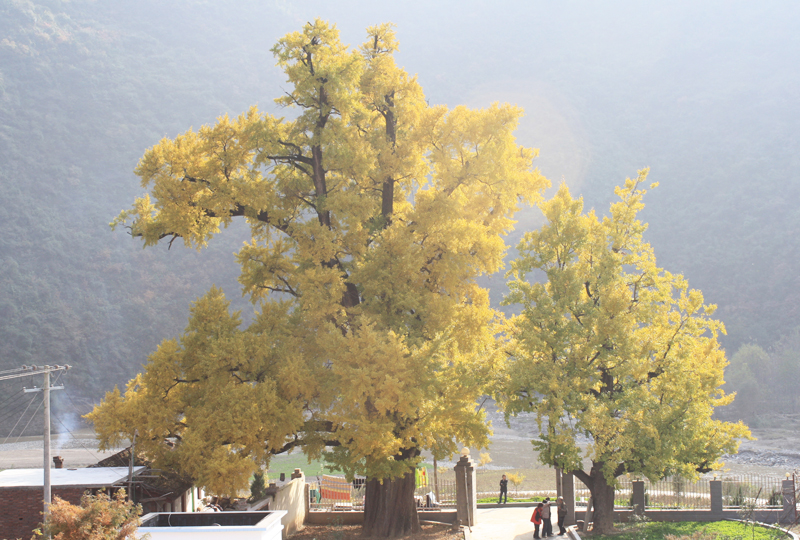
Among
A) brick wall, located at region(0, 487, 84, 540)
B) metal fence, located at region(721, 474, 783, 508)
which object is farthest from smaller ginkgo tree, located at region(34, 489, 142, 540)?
metal fence, located at region(721, 474, 783, 508)

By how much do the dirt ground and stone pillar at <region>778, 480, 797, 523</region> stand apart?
29.2 ft

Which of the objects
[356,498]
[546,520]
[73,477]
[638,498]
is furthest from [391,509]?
[73,477]

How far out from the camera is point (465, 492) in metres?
18.2

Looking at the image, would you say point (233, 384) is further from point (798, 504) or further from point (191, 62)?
point (191, 62)

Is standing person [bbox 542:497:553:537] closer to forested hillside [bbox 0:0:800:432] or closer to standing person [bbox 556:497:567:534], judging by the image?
standing person [bbox 556:497:567:534]

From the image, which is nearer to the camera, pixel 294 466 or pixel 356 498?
pixel 356 498

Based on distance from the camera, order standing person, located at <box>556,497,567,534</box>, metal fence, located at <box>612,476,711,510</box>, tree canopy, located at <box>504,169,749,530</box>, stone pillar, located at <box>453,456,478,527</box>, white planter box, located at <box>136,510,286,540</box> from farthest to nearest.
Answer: metal fence, located at <box>612,476,711,510</box> → stone pillar, located at <box>453,456,478,527</box> → standing person, located at <box>556,497,567,534</box> → tree canopy, located at <box>504,169,749,530</box> → white planter box, located at <box>136,510,286,540</box>

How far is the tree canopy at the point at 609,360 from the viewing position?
1588cm

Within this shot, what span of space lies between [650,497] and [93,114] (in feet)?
448

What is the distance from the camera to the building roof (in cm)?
1453

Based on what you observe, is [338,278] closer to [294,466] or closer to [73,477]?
[73,477]

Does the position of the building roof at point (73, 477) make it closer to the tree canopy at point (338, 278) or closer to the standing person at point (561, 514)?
the tree canopy at point (338, 278)

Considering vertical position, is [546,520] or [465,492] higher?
[465,492]

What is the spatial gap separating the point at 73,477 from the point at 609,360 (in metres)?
13.5
